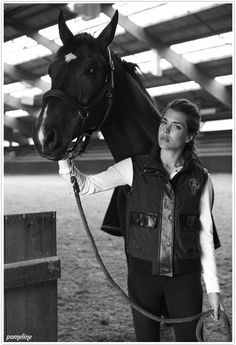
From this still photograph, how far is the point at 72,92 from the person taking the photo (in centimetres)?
111

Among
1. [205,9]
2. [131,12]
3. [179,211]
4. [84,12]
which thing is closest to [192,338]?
[179,211]

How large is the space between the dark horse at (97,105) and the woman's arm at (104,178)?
0.41ft

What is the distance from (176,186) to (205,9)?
17.8 feet

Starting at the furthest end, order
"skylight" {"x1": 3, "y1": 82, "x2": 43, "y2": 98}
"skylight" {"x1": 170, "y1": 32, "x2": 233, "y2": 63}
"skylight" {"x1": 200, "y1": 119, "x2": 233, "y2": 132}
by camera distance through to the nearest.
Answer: "skylight" {"x1": 3, "y1": 82, "x2": 43, "y2": 98} < "skylight" {"x1": 200, "y1": 119, "x2": 233, "y2": 132} < "skylight" {"x1": 170, "y1": 32, "x2": 233, "y2": 63}

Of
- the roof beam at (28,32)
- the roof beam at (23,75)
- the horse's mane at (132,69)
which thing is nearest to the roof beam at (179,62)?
the roof beam at (28,32)

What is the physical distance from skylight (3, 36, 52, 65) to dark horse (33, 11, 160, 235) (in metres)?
6.92

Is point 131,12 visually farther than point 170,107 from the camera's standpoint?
Yes

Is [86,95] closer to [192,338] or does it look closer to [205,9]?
[192,338]

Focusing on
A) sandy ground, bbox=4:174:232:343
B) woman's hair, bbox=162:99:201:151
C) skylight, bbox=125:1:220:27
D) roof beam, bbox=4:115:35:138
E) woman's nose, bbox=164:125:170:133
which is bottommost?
sandy ground, bbox=4:174:232:343

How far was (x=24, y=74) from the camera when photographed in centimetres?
901

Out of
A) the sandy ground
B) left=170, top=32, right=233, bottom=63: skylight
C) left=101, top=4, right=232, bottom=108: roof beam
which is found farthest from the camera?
left=170, top=32, right=233, bottom=63: skylight

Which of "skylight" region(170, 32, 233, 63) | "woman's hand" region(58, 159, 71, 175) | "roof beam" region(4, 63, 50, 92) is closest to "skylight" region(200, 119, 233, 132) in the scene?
"skylight" region(170, 32, 233, 63)

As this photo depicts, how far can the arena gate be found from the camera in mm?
1423

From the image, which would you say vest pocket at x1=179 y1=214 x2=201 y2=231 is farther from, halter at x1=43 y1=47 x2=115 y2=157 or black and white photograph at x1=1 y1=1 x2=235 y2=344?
halter at x1=43 y1=47 x2=115 y2=157
